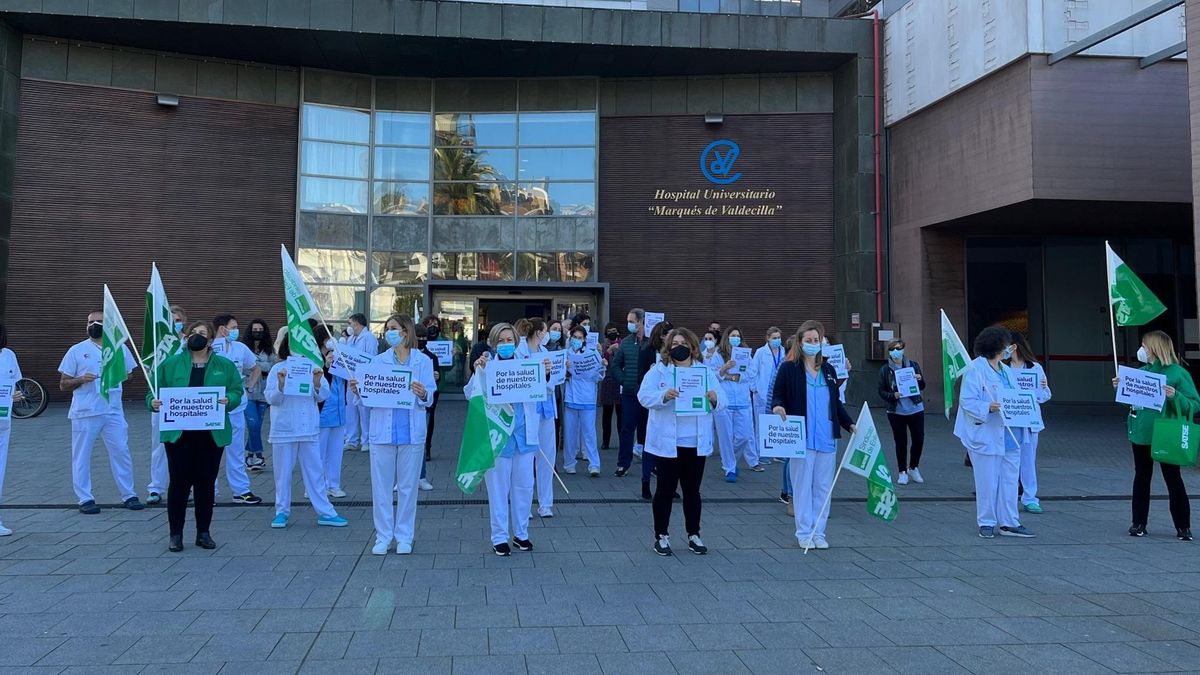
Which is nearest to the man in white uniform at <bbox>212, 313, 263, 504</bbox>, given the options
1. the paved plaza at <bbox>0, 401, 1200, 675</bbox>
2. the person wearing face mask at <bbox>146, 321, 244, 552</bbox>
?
the paved plaza at <bbox>0, 401, 1200, 675</bbox>

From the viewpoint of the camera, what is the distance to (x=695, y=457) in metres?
6.33

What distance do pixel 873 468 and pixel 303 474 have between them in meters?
5.31

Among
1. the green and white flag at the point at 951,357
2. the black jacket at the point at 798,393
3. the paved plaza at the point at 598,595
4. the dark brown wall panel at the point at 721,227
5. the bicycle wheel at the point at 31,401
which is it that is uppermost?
the dark brown wall panel at the point at 721,227

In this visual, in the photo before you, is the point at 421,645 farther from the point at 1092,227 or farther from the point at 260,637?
the point at 1092,227

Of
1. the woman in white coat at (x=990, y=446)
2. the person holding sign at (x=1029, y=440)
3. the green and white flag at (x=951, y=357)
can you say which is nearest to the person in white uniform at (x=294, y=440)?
the woman in white coat at (x=990, y=446)

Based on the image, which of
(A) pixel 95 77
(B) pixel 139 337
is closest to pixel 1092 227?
(B) pixel 139 337

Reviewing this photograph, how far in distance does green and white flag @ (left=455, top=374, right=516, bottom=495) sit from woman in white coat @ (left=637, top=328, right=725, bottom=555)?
1.17 metres

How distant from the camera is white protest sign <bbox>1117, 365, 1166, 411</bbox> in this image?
6.91 m

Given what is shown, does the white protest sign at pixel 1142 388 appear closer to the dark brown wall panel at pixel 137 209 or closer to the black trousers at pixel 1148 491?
the black trousers at pixel 1148 491

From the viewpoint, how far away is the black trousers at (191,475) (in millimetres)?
6363

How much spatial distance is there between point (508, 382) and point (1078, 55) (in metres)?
13.6

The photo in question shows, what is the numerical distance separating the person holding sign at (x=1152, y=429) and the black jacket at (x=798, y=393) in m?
2.75

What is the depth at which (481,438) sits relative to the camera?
6.26 meters

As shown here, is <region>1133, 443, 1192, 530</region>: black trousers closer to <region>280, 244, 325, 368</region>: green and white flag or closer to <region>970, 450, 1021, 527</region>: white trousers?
<region>970, 450, 1021, 527</region>: white trousers
